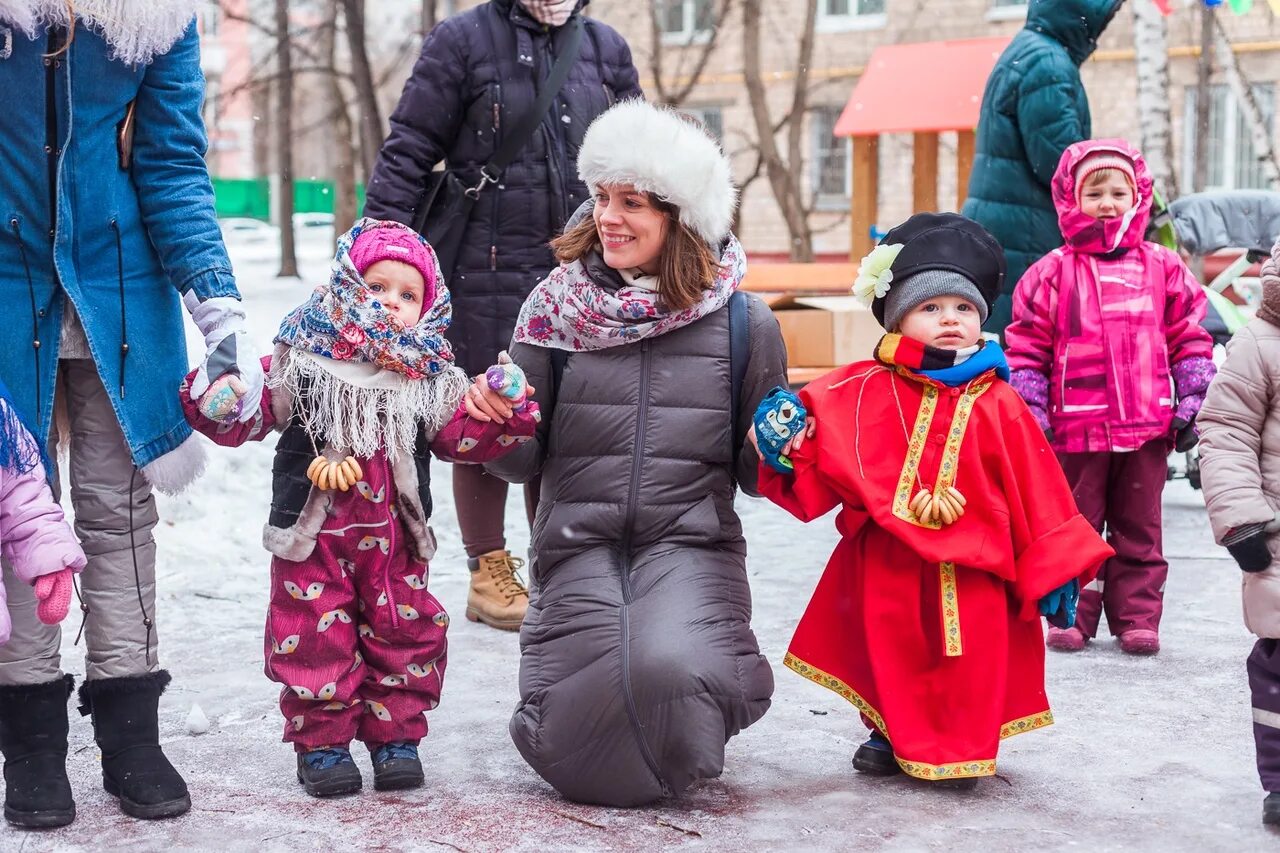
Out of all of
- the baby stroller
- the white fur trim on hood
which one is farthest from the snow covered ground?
the baby stroller

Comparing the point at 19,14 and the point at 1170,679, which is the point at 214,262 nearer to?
the point at 19,14

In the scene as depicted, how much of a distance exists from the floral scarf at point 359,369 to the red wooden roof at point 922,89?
8.42 meters

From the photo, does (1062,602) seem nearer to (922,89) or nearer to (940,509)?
(940,509)

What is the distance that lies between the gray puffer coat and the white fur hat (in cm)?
23

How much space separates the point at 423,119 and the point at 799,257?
1222 cm

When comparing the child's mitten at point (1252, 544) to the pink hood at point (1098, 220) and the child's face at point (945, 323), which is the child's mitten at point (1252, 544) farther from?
the pink hood at point (1098, 220)

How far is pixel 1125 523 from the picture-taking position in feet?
16.7

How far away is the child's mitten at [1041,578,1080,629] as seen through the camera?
3572 millimetres

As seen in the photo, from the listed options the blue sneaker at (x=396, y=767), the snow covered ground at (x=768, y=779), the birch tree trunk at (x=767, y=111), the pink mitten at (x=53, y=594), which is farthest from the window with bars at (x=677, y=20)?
the pink mitten at (x=53, y=594)

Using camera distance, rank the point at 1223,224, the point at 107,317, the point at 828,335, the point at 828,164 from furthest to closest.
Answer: the point at 828,164 → the point at 828,335 → the point at 1223,224 → the point at 107,317

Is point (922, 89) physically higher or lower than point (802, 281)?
higher

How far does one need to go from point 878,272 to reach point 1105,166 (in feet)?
4.96

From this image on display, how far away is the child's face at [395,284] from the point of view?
3.55 metres

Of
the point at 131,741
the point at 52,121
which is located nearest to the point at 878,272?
the point at 52,121
